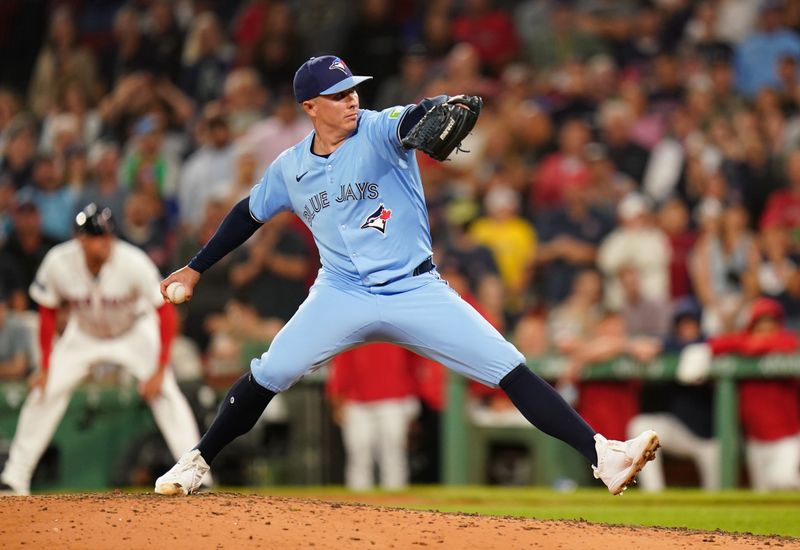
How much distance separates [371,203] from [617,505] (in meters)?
4.15

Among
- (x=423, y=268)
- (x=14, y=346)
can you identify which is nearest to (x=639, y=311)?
(x=14, y=346)

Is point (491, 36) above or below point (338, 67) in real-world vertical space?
above

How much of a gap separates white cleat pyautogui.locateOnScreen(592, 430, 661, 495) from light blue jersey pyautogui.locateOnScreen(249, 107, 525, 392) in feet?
1.69

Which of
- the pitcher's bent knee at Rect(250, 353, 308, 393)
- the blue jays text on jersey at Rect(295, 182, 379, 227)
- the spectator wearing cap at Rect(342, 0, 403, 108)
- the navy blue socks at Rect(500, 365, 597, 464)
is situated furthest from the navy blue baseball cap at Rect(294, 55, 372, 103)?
the spectator wearing cap at Rect(342, 0, 403, 108)

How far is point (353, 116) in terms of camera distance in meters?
5.75

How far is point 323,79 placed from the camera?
573 cm

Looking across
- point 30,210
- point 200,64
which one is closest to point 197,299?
point 30,210

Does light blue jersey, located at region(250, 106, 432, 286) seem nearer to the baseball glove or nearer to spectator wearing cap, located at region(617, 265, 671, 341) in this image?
the baseball glove

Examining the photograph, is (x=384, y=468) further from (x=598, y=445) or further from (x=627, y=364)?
(x=598, y=445)

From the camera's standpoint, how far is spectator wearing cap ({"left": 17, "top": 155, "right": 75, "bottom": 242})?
1405cm

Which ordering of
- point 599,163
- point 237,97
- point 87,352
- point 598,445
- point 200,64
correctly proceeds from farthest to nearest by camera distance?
point 200,64 < point 237,97 < point 599,163 < point 87,352 < point 598,445

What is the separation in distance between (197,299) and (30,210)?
78.8 inches

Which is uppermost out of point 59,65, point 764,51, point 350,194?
point 59,65

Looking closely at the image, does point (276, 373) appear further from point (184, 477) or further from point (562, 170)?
point (562, 170)
